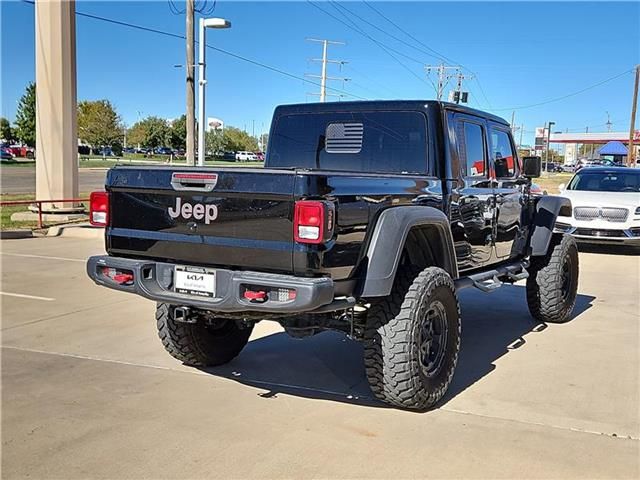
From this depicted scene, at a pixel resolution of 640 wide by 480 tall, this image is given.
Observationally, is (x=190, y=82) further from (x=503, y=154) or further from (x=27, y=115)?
(x=27, y=115)

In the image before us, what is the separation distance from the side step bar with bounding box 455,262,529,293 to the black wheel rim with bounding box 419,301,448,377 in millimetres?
470

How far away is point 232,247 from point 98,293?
488 cm

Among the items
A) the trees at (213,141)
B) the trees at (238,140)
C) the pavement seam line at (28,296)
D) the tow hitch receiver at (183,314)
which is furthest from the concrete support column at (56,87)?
the trees at (238,140)

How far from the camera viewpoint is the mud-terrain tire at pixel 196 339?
5.20 meters

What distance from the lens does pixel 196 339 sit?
5.24 meters

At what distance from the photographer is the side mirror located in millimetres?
6840

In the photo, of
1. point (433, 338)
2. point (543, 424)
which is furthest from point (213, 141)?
point (543, 424)

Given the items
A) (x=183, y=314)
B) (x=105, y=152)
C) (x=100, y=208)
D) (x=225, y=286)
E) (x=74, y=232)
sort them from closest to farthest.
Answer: (x=225, y=286), (x=183, y=314), (x=100, y=208), (x=74, y=232), (x=105, y=152)

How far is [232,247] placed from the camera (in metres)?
4.04

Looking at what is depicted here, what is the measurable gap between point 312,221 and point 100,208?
1724mm

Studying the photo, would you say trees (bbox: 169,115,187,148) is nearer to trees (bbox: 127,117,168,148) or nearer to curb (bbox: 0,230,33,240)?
trees (bbox: 127,117,168,148)

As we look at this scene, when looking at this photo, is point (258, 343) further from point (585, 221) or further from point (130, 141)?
point (130, 141)

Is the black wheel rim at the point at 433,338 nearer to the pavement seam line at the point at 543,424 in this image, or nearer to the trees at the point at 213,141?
the pavement seam line at the point at 543,424

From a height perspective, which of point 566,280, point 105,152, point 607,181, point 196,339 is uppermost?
point 105,152
